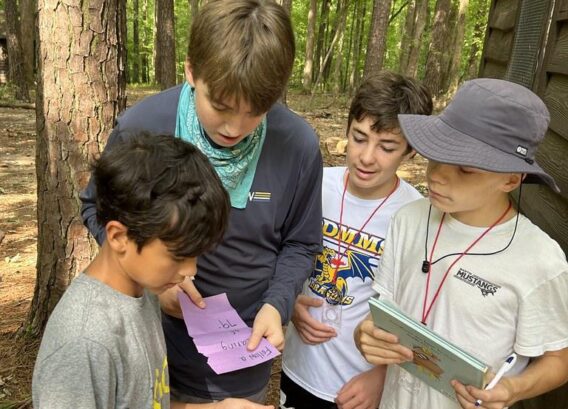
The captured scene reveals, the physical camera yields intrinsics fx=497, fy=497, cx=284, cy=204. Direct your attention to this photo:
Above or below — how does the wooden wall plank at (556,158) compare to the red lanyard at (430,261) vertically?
above

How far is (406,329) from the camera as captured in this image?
4.68 ft

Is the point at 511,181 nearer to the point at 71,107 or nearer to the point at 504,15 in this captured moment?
the point at 71,107

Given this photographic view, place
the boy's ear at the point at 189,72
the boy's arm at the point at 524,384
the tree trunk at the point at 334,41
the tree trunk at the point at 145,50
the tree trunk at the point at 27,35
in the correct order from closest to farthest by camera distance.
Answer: the boy's arm at the point at 524,384 < the boy's ear at the point at 189,72 < the tree trunk at the point at 334,41 < the tree trunk at the point at 27,35 < the tree trunk at the point at 145,50

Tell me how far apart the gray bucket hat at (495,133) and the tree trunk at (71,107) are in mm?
1873

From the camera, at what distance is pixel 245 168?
1.71 meters

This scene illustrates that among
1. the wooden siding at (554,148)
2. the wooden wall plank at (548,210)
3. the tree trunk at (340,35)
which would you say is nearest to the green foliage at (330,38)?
the tree trunk at (340,35)

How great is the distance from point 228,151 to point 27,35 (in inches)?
620

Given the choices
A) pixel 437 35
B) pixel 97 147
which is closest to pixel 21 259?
pixel 97 147

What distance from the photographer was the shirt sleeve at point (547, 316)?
4.79 feet

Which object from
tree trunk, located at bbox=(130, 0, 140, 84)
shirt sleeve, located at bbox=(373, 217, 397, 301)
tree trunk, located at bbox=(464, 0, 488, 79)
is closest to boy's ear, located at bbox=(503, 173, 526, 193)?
shirt sleeve, located at bbox=(373, 217, 397, 301)

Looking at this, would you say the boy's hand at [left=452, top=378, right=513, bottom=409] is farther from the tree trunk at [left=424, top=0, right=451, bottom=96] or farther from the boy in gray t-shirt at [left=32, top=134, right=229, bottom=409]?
the tree trunk at [left=424, top=0, right=451, bottom=96]

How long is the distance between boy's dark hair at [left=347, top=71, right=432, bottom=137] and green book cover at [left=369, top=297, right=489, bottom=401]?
829mm

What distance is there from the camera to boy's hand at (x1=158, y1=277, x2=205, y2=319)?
165cm

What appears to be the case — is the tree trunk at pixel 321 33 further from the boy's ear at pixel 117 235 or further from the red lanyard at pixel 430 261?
the boy's ear at pixel 117 235
